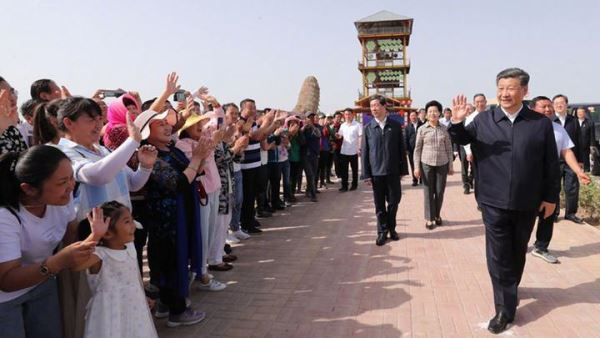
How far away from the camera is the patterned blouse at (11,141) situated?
2668 millimetres

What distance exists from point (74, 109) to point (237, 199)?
11.5 feet

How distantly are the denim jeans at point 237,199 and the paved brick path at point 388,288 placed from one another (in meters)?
0.34

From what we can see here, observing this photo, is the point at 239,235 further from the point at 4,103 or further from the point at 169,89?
the point at 4,103

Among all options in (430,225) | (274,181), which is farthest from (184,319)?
(274,181)

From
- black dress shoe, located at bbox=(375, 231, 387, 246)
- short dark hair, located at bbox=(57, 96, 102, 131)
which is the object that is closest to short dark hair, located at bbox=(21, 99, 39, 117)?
short dark hair, located at bbox=(57, 96, 102, 131)

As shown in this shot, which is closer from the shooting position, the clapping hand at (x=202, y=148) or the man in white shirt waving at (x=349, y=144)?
the clapping hand at (x=202, y=148)

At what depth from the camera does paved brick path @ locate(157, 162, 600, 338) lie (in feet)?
10.7

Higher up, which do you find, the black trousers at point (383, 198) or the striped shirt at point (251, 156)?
the striped shirt at point (251, 156)

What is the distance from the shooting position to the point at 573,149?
585 cm

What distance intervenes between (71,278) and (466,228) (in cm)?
559

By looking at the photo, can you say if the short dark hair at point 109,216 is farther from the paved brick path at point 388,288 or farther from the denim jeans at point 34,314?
the paved brick path at point 388,288

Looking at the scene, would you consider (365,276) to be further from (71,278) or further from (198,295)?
(71,278)

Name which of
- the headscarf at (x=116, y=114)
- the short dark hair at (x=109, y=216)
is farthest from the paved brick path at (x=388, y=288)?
the headscarf at (x=116, y=114)

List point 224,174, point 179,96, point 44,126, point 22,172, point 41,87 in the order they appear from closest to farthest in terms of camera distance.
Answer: point 22,172, point 44,126, point 41,87, point 224,174, point 179,96
